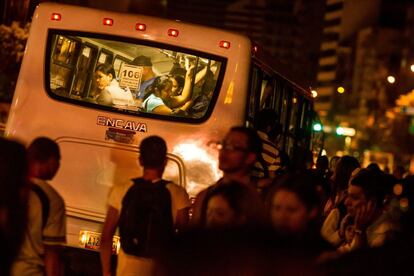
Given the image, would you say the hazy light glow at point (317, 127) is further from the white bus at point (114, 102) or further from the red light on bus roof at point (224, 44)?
the red light on bus roof at point (224, 44)

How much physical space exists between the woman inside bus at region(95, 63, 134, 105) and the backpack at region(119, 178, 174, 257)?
437cm

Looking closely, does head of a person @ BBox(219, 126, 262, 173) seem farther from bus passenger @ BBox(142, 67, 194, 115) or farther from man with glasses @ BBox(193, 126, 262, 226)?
bus passenger @ BBox(142, 67, 194, 115)

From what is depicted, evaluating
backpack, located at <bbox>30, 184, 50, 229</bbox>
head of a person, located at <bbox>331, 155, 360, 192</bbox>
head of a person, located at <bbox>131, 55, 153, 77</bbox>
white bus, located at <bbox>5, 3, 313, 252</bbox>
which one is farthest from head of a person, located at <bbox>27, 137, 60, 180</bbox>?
head of a person, located at <bbox>331, 155, 360, 192</bbox>

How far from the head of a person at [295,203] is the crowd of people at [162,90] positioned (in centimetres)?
589

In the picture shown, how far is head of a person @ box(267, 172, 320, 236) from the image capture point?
5.00 metres

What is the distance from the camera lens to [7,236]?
4457 mm

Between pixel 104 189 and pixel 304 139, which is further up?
pixel 304 139

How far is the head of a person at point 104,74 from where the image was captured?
1142cm

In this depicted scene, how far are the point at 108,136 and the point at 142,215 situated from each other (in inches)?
167

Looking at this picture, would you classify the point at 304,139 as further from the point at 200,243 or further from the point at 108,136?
the point at 200,243

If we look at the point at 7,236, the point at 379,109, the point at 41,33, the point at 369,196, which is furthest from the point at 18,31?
the point at 379,109

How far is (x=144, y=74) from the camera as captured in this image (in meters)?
11.4

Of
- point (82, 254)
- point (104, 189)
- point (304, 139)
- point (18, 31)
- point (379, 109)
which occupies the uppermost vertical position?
point (379, 109)

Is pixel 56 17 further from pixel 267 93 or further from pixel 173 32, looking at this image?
pixel 267 93
